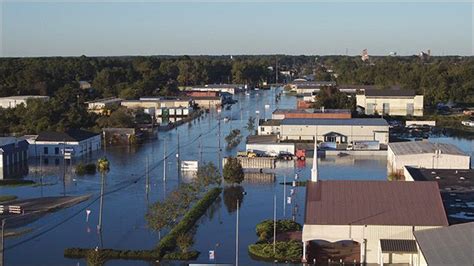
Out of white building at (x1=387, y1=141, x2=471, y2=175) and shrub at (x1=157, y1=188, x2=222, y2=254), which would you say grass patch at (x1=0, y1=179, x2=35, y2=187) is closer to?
shrub at (x1=157, y1=188, x2=222, y2=254)

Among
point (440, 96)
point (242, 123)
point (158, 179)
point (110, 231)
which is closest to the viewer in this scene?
point (110, 231)

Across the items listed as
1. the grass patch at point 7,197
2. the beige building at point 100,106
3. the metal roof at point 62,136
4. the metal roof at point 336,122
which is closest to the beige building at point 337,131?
the metal roof at point 336,122

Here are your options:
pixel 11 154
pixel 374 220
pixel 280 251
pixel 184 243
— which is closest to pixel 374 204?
pixel 374 220

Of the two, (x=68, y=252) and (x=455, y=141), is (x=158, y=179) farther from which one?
(x=455, y=141)

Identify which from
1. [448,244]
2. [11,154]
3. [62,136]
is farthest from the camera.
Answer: [62,136]

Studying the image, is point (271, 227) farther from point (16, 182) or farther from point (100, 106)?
point (100, 106)

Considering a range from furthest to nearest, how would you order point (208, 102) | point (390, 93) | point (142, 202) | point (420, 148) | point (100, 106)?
1. point (208, 102)
2. point (390, 93)
3. point (100, 106)
4. point (420, 148)
5. point (142, 202)

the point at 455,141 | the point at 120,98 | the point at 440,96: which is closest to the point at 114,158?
the point at 455,141

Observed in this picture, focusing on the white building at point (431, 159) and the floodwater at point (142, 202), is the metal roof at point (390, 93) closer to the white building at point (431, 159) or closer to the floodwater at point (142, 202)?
the floodwater at point (142, 202)
